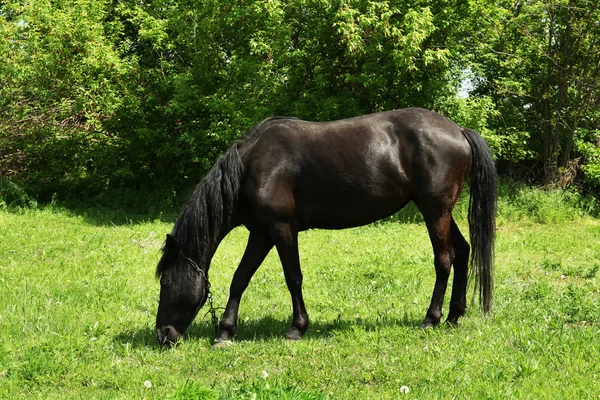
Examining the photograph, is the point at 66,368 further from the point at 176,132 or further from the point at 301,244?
the point at 176,132

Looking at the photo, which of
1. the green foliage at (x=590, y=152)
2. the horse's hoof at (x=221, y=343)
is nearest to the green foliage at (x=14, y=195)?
the horse's hoof at (x=221, y=343)

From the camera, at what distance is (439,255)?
5.86 metres

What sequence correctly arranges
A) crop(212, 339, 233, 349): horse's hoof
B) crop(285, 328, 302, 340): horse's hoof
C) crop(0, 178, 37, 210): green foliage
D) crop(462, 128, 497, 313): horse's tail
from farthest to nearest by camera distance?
crop(0, 178, 37, 210): green foliage, crop(462, 128, 497, 313): horse's tail, crop(285, 328, 302, 340): horse's hoof, crop(212, 339, 233, 349): horse's hoof

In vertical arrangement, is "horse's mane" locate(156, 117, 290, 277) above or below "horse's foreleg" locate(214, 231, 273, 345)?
above

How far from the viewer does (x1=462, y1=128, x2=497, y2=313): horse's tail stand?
19.6ft

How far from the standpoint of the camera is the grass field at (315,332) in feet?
14.4

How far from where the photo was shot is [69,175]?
20.3m

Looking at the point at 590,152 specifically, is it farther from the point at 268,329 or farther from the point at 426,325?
the point at 268,329

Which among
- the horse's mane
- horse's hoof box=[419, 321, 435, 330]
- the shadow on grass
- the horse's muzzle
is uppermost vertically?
the horse's mane

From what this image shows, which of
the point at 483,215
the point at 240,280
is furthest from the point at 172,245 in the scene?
the point at 483,215

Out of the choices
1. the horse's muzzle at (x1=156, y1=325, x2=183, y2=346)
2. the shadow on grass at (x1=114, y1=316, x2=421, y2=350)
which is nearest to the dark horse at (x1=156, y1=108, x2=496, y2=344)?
the horse's muzzle at (x1=156, y1=325, x2=183, y2=346)

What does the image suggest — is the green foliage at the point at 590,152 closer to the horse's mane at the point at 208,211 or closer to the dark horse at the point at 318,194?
the dark horse at the point at 318,194

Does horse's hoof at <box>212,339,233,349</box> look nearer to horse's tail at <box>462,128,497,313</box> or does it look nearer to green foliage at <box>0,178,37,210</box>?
horse's tail at <box>462,128,497,313</box>

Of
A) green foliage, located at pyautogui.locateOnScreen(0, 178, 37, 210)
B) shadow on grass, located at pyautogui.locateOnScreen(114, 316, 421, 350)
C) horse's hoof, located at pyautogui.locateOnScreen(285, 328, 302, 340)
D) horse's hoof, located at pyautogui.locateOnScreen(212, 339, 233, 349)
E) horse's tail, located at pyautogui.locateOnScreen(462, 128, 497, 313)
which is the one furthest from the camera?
green foliage, located at pyautogui.locateOnScreen(0, 178, 37, 210)
